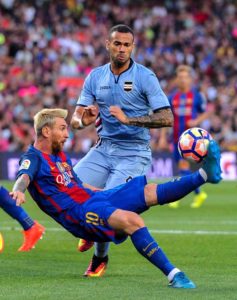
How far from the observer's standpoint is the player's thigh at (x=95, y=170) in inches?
371

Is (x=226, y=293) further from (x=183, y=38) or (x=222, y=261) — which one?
(x=183, y=38)

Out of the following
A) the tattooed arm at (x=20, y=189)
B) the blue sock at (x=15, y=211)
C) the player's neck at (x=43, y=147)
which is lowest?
the blue sock at (x=15, y=211)

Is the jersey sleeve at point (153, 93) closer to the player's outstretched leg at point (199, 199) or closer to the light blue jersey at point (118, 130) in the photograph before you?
the light blue jersey at point (118, 130)

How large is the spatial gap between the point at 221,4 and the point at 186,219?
62.1 ft

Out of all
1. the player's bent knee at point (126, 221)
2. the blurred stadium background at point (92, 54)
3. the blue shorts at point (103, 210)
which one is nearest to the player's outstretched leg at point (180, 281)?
the player's bent knee at point (126, 221)

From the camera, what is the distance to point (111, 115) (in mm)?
9289

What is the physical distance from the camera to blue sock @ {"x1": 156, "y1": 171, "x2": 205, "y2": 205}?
782 centimetres

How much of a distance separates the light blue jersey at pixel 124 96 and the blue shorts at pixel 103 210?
119 cm

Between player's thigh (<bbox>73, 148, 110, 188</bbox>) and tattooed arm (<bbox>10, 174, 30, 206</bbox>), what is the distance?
4.03 feet

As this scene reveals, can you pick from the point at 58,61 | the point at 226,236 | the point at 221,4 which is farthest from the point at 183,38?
the point at 226,236

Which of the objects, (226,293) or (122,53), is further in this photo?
(122,53)

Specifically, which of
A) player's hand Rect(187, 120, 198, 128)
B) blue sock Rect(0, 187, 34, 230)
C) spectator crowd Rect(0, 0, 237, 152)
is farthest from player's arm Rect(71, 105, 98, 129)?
spectator crowd Rect(0, 0, 237, 152)

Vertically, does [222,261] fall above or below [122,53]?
below

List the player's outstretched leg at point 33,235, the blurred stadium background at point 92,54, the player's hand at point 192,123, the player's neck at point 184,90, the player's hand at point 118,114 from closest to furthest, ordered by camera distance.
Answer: the player's hand at point 118,114 < the player's outstretched leg at point 33,235 < the player's hand at point 192,123 < the player's neck at point 184,90 < the blurred stadium background at point 92,54
